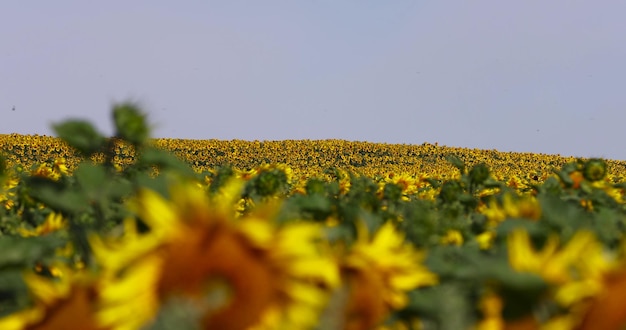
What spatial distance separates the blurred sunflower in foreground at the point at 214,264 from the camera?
4.69 feet

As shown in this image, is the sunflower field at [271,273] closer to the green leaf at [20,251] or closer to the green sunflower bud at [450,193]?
the green leaf at [20,251]

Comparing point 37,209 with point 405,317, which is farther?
point 37,209

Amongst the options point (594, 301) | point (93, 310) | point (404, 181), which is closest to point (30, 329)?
point (93, 310)

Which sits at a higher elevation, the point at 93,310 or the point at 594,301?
the point at 594,301

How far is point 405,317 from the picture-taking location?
1.79m

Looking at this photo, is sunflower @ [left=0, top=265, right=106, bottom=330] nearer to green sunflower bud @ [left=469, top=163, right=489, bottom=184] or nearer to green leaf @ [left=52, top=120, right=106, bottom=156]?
green leaf @ [left=52, top=120, right=106, bottom=156]

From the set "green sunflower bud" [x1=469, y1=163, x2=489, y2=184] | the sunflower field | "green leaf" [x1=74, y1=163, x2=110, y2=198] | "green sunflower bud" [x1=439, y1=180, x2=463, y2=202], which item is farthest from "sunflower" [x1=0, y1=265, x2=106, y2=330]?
"green sunflower bud" [x1=469, y1=163, x2=489, y2=184]

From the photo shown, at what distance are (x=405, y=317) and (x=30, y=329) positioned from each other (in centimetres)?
82

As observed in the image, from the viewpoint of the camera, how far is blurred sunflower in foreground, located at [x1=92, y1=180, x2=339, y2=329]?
143cm

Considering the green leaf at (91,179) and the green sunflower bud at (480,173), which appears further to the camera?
the green sunflower bud at (480,173)

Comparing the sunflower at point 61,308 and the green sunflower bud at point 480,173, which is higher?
the green sunflower bud at point 480,173

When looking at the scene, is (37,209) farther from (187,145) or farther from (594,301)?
(187,145)

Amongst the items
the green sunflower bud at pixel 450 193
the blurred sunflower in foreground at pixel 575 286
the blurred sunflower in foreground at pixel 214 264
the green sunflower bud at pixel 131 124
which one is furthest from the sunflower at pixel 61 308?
the green sunflower bud at pixel 450 193

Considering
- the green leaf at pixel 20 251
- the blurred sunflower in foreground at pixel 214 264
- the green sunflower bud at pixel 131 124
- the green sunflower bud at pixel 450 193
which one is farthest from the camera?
the green sunflower bud at pixel 450 193
